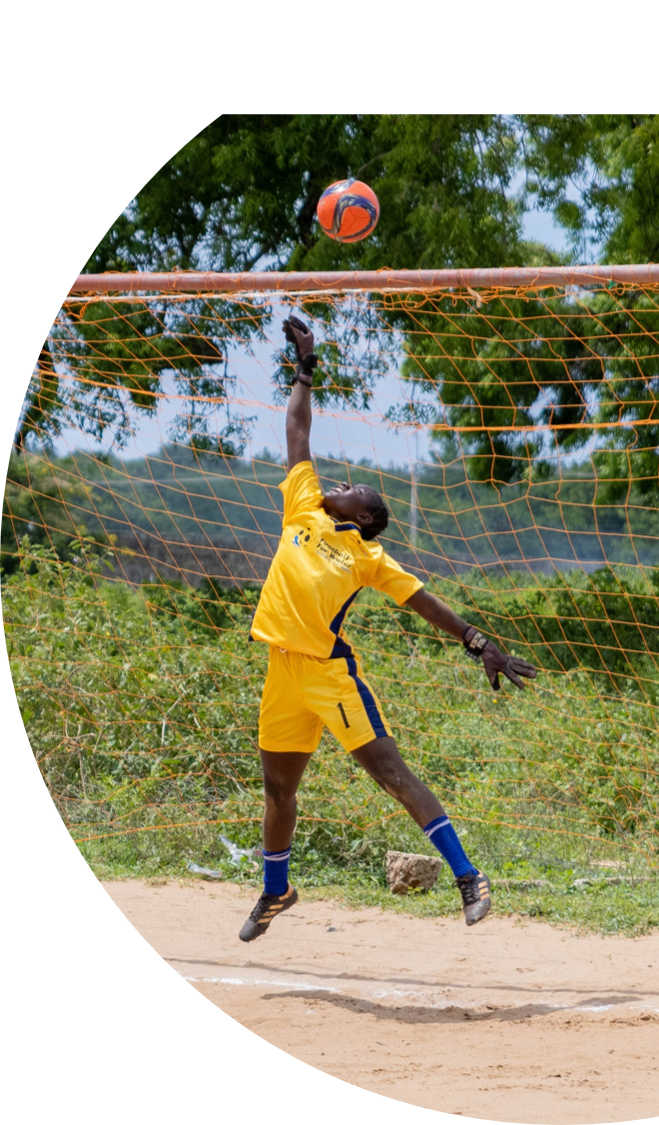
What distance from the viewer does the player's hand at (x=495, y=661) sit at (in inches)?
169

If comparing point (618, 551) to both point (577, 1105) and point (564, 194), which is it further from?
point (577, 1105)

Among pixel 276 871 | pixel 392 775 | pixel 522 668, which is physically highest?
pixel 522 668

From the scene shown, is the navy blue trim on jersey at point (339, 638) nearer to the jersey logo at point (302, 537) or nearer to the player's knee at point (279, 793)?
the jersey logo at point (302, 537)

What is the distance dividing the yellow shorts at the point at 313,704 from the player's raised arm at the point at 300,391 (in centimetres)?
98

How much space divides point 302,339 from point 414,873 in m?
3.40

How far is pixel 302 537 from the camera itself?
4.55 m

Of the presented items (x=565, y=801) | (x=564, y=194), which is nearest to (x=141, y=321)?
(x=564, y=194)

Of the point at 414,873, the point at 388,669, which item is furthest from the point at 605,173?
the point at 414,873

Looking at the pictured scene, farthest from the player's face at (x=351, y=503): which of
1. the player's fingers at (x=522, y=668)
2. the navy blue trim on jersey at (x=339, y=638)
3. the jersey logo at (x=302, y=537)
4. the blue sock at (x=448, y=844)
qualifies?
the blue sock at (x=448, y=844)

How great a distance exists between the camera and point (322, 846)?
680cm

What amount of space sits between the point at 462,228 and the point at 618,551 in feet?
22.9

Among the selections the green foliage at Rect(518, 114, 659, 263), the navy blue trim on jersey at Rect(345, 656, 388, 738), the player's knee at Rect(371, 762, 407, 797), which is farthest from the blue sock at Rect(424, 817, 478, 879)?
the green foliage at Rect(518, 114, 659, 263)

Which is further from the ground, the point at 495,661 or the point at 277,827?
the point at 495,661

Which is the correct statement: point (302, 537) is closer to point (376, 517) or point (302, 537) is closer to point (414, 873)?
point (376, 517)
